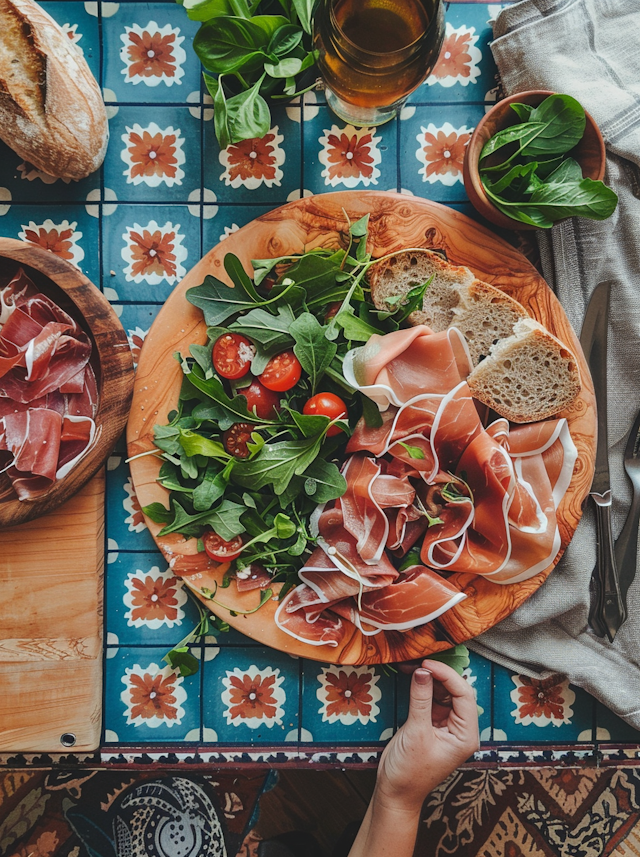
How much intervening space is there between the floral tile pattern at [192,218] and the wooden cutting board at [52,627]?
0.20ft

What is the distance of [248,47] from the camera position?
1.13 meters

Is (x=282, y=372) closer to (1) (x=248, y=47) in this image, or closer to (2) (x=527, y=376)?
(2) (x=527, y=376)

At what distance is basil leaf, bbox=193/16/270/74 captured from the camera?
1091 millimetres

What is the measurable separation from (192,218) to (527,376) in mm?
820

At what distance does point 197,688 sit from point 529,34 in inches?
63.6

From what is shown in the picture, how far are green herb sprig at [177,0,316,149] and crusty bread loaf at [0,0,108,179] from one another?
0.84ft

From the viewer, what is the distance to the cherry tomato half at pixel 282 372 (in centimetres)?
115

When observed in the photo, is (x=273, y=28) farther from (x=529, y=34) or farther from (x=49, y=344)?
(x=49, y=344)

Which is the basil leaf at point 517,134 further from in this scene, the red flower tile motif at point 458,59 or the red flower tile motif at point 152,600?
the red flower tile motif at point 152,600

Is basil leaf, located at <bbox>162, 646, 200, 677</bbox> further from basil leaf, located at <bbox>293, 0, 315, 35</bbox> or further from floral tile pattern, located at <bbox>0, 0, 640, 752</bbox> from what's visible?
basil leaf, located at <bbox>293, 0, 315, 35</bbox>

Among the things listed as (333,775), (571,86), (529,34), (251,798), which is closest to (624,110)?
(571,86)

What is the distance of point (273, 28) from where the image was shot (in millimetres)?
1113

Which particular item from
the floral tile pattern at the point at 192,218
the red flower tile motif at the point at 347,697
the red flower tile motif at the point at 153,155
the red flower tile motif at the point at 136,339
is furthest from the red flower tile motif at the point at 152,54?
the red flower tile motif at the point at 347,697

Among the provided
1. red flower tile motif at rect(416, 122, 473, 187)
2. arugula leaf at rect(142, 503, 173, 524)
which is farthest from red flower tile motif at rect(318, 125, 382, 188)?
arugula leaf at rect(142, 503, 173, 524)
